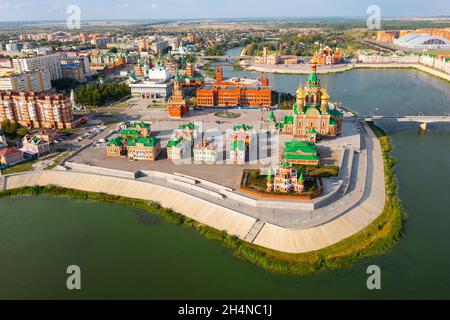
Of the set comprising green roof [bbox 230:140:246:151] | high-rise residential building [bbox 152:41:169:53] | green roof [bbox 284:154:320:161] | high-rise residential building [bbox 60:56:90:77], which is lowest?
green roof [bbox 284:154:320:161]

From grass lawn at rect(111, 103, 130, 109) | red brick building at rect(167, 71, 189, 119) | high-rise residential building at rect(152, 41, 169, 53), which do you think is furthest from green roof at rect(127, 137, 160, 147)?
high-rise residential building at rect(152, 41, 169, 53)

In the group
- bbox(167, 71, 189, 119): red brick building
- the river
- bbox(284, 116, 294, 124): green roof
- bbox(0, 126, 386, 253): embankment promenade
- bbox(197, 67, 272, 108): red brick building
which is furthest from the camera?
bbox(197, 67, 272, 108): red brick building

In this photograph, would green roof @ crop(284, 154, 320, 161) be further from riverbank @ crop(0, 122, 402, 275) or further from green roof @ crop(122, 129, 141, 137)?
green roof @ crop(122, 129, 141, 137)

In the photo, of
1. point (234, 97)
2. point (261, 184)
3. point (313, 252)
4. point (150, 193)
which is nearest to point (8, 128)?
point (150, 193)

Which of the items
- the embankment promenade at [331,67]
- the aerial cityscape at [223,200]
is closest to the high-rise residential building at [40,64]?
the aerial cityscape at [223,200]

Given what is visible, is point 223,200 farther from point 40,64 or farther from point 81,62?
point 81,62

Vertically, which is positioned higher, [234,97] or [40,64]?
[40,64]

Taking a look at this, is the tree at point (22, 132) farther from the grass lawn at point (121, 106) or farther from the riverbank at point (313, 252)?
the riverbank at point (313, 252)
